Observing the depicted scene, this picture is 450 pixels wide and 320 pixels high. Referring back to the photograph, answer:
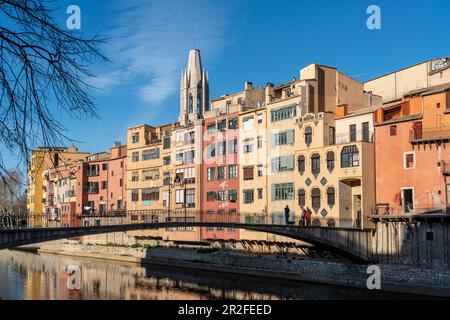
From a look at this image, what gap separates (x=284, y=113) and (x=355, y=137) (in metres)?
8.26

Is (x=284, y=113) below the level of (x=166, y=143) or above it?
above

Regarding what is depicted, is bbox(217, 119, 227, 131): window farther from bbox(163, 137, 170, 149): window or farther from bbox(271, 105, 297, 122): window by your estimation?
bbox(163, 137, 170, 149): window

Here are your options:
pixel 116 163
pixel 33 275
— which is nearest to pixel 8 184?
pixel 33 275

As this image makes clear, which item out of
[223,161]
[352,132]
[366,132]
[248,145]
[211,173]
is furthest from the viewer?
[211,173]

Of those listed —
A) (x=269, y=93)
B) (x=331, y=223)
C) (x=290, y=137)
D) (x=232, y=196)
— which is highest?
(x=269, y=93)

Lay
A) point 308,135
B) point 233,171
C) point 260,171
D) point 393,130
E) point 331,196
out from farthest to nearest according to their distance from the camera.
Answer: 1. point 233,171
2. point 260,171
3. point 308,135
4. point 331,196
5. point 393,130

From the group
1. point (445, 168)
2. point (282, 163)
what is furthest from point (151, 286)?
point (445, 168)

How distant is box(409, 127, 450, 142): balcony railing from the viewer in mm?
38594

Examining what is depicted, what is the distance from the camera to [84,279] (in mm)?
48844

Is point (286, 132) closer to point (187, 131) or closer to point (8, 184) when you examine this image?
point (187, 131)

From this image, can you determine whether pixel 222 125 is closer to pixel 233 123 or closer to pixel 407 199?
pixel 233 123

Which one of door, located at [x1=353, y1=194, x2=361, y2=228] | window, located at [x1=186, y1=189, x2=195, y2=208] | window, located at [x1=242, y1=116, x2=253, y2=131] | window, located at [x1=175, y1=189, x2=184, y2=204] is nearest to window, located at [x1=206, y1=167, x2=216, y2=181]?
window, located at [x1=186, y1=189, x2=195, y2=208]

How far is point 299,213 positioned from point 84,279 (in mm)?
19405

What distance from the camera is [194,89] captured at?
3708 inches
